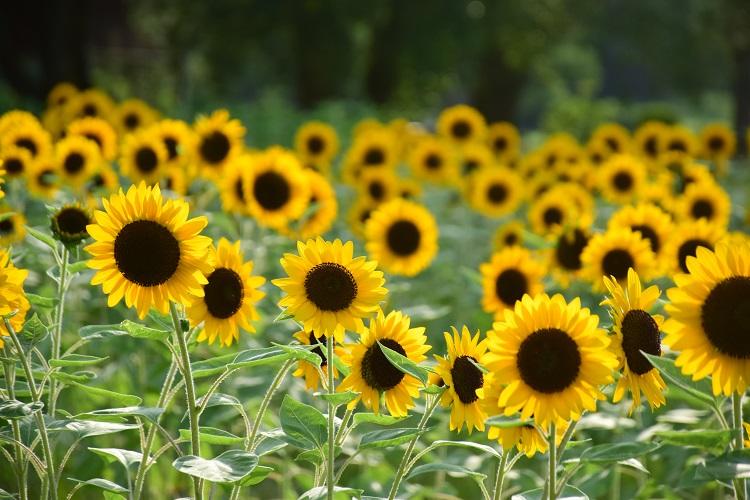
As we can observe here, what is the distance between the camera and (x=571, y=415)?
1.90 m

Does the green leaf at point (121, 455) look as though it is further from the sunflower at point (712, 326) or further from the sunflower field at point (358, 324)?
the sunflower at point (712, 326)

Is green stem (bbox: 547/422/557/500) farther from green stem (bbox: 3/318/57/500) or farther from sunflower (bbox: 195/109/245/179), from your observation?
sunflower (bbox: 195/109/245/179)

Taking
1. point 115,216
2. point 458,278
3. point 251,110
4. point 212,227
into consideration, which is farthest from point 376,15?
point 115,216

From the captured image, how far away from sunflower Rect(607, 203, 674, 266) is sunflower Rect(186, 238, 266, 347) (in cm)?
207

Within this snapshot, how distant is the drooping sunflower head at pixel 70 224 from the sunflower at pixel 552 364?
1239mm

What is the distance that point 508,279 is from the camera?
412 centimetres

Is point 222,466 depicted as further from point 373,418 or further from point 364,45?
point 364,45

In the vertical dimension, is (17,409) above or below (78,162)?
below

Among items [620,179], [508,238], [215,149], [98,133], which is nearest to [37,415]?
[215,149]

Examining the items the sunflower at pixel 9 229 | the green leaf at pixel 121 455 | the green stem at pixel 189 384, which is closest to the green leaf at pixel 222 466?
the green stem at pixel 189 384

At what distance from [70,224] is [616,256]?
2.05 metres

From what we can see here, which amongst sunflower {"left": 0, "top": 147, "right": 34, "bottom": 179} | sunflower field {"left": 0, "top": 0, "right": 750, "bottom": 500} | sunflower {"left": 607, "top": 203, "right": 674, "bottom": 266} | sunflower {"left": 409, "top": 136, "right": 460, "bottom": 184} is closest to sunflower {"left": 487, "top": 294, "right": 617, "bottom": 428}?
sunflower field {"left": 0, "top": 0, "right": 750, "bottom": 500}

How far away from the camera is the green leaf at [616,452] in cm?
195

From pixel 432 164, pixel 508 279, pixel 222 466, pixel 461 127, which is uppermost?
pixel 461 127
